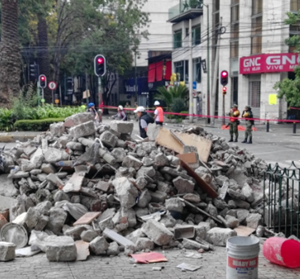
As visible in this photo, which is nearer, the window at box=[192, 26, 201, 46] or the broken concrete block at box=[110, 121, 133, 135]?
the broken concrete block at box=[110, 121, 133, 135]

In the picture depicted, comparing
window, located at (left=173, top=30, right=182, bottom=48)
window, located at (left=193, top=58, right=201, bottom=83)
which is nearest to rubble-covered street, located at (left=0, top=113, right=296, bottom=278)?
window, located at (left=193, top=58, right=201, bottom=83)

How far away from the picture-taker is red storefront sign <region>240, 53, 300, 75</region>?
3328cm

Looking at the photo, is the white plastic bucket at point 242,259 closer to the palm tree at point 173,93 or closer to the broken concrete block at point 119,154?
the broken concrete block at point 119,154

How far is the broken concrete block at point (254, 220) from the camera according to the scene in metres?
7.85

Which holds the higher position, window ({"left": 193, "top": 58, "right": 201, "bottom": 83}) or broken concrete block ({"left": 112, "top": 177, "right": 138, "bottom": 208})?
window ({"left": 193, "top": 58, "right": 201, "bottom": 83})

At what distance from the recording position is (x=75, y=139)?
9.59 metres

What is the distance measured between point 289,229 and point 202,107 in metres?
35.5

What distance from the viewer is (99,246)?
21.7 feet

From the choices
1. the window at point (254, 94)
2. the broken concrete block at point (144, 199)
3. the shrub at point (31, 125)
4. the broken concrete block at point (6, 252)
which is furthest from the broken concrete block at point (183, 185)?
the window at point (254, 94)

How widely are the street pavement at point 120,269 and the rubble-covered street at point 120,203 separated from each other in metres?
0.01

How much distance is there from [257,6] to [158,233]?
3269 cm

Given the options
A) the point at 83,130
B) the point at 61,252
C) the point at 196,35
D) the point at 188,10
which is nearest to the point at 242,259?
the point at 61,252

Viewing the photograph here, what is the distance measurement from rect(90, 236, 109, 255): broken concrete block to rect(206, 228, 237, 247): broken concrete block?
1.53m

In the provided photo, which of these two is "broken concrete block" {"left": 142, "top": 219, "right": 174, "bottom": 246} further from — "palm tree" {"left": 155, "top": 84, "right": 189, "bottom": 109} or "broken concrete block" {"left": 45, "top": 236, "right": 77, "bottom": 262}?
"palm tree" {"left": 155, "top": 84, "right": 189, "bottom": 109}
